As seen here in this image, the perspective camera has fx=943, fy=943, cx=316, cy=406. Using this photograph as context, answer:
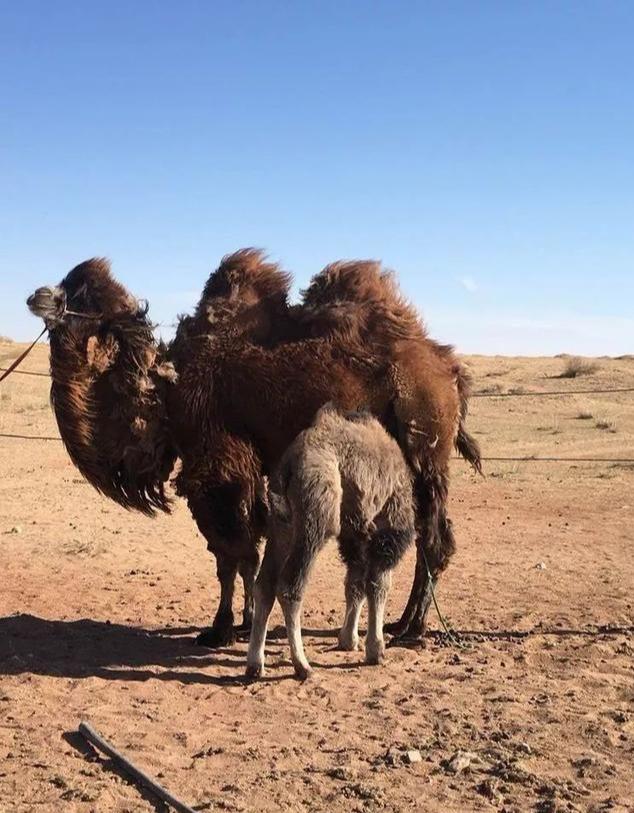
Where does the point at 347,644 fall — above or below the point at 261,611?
below

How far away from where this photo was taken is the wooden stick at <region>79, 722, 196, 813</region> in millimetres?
4227

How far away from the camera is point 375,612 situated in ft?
22.0

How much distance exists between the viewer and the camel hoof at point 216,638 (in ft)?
23.8

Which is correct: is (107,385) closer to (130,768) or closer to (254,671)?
(254,671)

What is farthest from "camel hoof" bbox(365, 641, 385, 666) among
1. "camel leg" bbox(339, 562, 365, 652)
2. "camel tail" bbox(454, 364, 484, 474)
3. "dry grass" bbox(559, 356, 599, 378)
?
"dry grass" bbox(559, 356, 599, 378)

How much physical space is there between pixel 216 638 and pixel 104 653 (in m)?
0.85

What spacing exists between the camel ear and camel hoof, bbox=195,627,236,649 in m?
2.17

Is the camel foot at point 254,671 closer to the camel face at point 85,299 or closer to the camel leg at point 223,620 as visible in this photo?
the camel leg at point 223,620

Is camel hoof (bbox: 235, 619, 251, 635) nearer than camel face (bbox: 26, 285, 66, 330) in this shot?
No

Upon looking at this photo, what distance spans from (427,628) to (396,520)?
5.40ft

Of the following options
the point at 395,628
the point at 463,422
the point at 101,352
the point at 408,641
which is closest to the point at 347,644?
the point at 408,641

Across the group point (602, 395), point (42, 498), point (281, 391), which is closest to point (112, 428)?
point (281, 391)

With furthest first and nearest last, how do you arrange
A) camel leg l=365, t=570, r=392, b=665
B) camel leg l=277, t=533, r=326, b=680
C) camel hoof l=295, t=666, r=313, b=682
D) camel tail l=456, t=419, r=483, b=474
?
camel tail l=456, t=419, r=483, b=474
camel leg l=365, t=570, r=392, b=665
camel hoof l=295, t=666, r=313, b=682
camel leg l=277, t=533, r=326, b=680

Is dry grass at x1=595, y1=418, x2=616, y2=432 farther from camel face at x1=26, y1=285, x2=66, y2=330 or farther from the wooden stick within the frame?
the wooden stick
